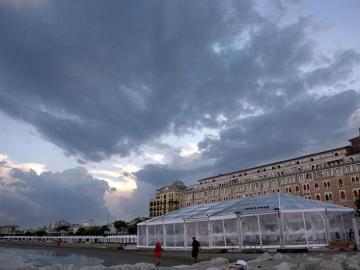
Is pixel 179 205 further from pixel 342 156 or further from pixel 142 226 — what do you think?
pixel 142 226

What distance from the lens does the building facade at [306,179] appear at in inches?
3767

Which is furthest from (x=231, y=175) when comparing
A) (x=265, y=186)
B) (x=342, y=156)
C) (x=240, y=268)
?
(x=240, y=268)

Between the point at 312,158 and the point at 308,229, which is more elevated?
the point at 312,158

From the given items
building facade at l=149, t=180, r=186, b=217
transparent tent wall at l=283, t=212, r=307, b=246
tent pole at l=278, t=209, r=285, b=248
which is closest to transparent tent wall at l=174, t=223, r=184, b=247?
tent pole at l=278, t=209, r=285, b=248

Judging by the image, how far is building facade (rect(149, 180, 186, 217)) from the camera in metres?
160

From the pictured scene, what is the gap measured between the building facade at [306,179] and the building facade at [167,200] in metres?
20.2

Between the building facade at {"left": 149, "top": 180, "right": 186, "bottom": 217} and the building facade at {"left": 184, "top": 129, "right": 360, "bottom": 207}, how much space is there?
2016 cm

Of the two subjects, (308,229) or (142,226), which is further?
(142,226)

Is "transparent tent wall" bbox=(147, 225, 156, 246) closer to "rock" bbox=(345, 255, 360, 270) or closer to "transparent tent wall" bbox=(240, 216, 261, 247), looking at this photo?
"transparent tent wall" bbox=(240, 216, 261, 247)

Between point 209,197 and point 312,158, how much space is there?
4175cm

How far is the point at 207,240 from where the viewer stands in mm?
42750

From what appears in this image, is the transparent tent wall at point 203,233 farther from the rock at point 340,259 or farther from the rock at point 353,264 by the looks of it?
the rock at point 353,264

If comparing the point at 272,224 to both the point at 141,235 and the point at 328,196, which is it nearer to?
the point at 141,235

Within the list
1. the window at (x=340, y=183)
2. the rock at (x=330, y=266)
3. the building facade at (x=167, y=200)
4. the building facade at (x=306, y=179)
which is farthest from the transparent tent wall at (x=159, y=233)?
the building facade at (x=167, y=200)
